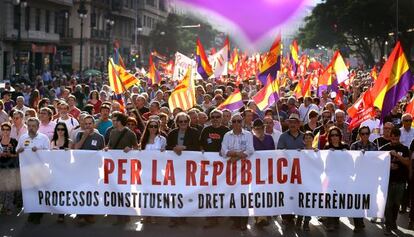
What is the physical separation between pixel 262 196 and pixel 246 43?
7.96m

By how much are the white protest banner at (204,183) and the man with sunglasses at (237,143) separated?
0.11 metres

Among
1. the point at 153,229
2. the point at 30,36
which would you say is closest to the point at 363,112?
the point at 153,229

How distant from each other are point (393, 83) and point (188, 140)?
3543 mm

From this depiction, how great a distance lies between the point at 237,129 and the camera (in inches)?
360

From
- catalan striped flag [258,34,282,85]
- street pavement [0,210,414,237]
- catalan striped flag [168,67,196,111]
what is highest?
catalan striped flag [258,34,282,85]

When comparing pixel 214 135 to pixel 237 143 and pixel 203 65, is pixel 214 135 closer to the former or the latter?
pixel 237 143

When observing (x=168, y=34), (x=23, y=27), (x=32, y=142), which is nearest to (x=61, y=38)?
(x=23, y=27)

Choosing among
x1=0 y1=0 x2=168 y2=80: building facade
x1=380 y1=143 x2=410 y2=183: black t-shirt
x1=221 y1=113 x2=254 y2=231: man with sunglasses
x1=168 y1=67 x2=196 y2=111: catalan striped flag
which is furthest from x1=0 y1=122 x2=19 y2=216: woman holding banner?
x1=0 y1=0 x2=168 y2=80: building facade

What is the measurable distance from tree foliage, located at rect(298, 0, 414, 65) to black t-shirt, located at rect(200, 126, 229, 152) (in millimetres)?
48556

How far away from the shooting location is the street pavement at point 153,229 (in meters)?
8.83

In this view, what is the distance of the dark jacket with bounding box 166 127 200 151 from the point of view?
959 cm

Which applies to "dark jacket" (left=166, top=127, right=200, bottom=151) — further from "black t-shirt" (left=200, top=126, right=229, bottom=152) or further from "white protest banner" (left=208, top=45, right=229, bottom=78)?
"white protest banner" (left=208, top=45, right=229, bottom=78)

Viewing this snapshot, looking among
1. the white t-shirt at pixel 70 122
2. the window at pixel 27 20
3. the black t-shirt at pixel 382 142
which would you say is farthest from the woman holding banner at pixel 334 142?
the window at pixel 27 20

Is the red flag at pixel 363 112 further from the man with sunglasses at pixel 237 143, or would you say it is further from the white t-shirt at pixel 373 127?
the man with sunglasses at pixel 237 143
